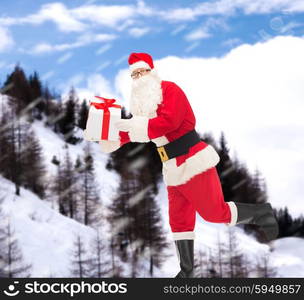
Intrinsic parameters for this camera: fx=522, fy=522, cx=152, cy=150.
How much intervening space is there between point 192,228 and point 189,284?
49 centimetres

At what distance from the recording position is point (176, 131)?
400 cm

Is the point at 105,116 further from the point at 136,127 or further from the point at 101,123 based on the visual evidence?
the point at 136,127

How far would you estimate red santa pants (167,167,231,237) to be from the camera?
3939 millimetres

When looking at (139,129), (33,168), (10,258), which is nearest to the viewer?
(139,129)

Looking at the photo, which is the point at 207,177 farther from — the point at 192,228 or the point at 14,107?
the point at 14,107

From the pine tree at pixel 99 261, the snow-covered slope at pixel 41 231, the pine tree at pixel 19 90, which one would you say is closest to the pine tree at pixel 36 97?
the pine tree at pixel 19 90

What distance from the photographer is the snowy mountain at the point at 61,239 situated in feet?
116

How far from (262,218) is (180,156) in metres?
0.85

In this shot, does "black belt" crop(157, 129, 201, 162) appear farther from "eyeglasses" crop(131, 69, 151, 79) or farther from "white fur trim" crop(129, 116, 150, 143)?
"eyeglasses" crop(131, 69, 151, 79)

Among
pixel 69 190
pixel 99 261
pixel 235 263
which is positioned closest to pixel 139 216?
pixel 99 261

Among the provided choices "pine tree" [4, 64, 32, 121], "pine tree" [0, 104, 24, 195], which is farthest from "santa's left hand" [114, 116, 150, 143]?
"pine tree" [4, 64, 32, 121]

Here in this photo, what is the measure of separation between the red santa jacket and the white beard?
4 centimetres

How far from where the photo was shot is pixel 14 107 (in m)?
57.2

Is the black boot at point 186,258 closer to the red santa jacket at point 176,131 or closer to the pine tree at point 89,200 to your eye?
the red santa jacket at point 176,131
